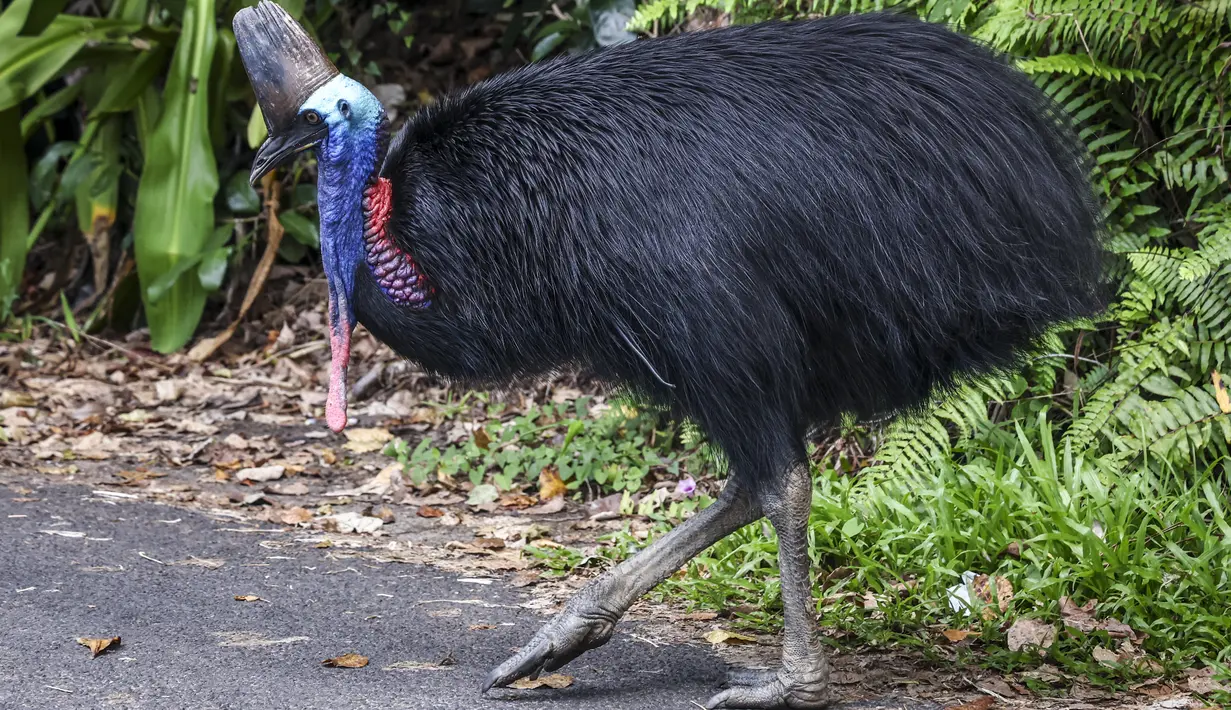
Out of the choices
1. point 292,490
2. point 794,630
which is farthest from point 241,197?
point 794,630

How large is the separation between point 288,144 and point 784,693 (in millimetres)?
1576

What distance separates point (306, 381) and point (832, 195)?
3.93m

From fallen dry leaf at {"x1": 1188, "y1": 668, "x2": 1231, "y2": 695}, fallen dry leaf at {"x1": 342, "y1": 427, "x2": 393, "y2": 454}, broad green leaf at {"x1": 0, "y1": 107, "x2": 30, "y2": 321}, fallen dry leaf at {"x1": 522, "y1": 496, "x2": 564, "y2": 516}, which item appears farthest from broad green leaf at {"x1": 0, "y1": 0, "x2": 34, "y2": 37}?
fallen dry leaf at {"x1": 1188, "y1": 668, "x2": 1231, "y2": 695}

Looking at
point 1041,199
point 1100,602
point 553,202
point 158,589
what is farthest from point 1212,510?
point 158,589

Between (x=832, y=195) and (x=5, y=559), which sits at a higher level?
(x=832, y=195)

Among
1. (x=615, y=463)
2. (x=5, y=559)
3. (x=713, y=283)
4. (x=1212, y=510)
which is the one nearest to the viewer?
(x=713, y=283)

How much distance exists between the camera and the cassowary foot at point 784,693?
274 centimetres

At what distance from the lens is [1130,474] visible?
3.59m

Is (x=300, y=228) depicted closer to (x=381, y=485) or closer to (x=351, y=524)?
(x=381, y=485)

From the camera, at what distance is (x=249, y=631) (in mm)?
3203

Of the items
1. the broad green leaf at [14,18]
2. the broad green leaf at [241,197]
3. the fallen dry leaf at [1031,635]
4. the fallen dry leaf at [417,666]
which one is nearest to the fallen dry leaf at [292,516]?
the fallen dry leaf at [417,666]

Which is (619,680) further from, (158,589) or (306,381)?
(306,381)

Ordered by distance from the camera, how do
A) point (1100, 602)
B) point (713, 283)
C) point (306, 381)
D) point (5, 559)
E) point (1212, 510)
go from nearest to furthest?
1. point (713, 283)
2. point (1100, 602)
3. point (1212, 510)
4. point (5, 559)
5. point (306, 381)

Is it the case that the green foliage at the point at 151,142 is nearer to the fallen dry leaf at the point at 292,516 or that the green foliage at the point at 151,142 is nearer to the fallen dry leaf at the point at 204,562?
the fallen dry leaf at the point at 292,516
